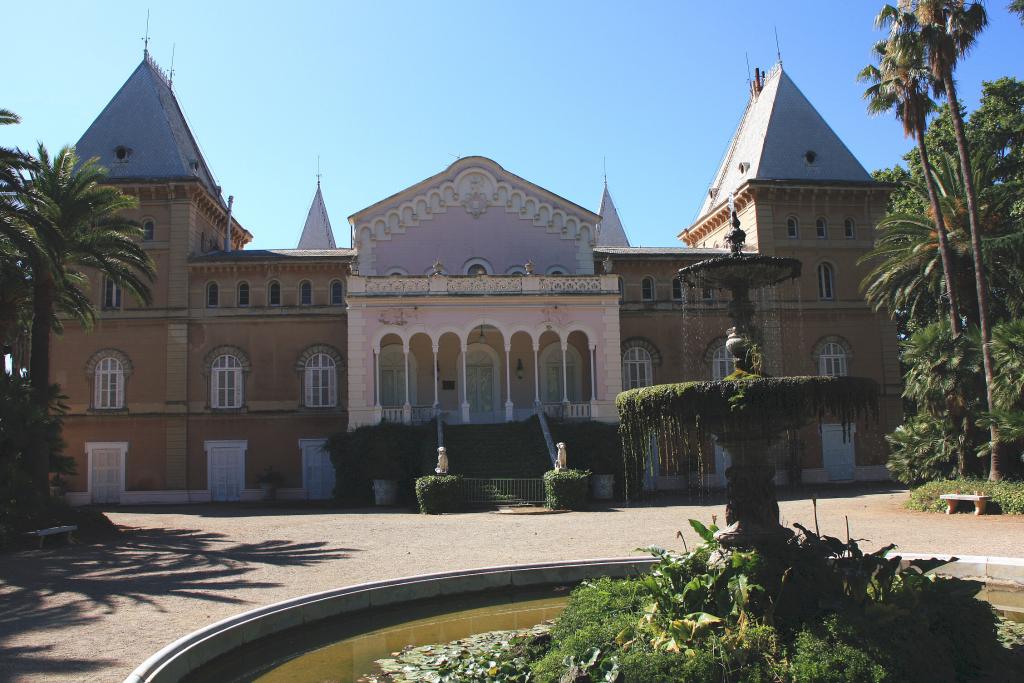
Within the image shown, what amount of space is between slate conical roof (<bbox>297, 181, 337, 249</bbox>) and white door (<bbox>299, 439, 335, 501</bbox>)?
18.9 metres

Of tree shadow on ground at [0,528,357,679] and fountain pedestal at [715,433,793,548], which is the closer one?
tree shadow on ground at [0,528,357,679]

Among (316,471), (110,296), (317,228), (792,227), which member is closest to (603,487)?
(316,471)

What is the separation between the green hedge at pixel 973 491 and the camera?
67.3ft

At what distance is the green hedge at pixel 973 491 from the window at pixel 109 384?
98.7ft

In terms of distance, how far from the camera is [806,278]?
36562mm

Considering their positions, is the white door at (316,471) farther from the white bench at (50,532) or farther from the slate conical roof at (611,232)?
the slate conical roof at (611,232)

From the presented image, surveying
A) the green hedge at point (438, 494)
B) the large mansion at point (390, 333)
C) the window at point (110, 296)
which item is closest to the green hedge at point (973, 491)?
the large mansion at point (390, 333)

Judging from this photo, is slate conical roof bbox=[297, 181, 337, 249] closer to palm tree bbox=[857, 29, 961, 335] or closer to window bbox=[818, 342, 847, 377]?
window bbox=[818, 342, 847, 377]

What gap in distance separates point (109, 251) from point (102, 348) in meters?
11.5

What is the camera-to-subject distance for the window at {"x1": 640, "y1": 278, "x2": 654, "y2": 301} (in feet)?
120

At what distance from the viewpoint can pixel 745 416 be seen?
9.25 m

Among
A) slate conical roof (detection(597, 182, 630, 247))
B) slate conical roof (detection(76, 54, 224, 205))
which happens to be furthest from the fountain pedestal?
slate conical roof (detection(597, 182, 630, 247))

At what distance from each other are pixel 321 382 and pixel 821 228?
76.1 feet

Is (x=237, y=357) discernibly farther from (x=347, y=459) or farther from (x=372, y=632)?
(x=372, y=632)
